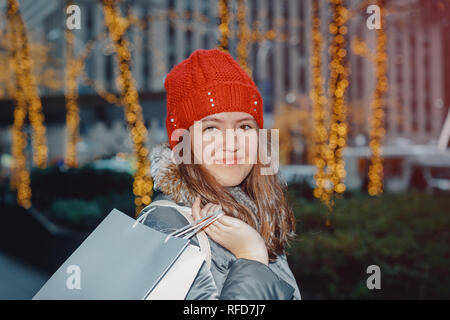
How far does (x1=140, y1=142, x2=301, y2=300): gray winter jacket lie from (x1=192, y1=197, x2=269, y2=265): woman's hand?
0.12ft

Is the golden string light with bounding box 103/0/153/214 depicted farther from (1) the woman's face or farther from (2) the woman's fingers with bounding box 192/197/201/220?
(2) the woman's fingers with bounding box 192/197/201/220

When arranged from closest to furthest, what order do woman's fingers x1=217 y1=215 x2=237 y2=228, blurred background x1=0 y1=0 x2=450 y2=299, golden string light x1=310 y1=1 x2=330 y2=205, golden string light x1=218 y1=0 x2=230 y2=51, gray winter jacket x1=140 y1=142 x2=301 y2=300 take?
1. gray winter jacket x1=140 y1=142 x2=301 y2=300
2. woman's fingers x1=217 y1=215 x2=237 y2=228
3. blurred background x1=0 y1=0 x2=450 y2=299
4. golden string light x1=218 y1=0 x2=230 y2=51
5. golden string light x1=310 y1=1 x2=330 y2=205

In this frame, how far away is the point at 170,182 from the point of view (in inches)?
64.2

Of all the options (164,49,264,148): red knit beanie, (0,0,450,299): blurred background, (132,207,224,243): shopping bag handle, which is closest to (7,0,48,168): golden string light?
(0,0,450,299): blurred background

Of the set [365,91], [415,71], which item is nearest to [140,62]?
[365,91]

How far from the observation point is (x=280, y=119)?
39312 millimetres

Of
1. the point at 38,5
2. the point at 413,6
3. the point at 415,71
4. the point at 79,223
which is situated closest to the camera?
the point at 79,223

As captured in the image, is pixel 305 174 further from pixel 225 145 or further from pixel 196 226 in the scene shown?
pixel 196 226

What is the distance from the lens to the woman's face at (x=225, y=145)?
1.64 m

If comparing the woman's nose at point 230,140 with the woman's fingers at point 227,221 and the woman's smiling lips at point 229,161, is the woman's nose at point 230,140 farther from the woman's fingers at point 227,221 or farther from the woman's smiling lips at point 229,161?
the woman's fingers at point 227,221

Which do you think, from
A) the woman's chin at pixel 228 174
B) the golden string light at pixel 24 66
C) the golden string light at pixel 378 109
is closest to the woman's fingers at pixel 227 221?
the woman's chin at pixel 228 174

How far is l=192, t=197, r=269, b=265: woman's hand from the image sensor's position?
144 centimetres
